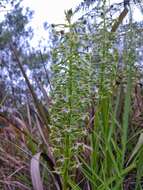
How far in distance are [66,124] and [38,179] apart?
252 mm

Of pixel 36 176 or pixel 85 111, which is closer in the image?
pixel 36 176

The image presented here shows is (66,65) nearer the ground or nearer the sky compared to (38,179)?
nearer the sky

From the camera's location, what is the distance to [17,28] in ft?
71.7

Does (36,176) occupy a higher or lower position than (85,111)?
lower

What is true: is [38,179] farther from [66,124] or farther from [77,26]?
[77,26]

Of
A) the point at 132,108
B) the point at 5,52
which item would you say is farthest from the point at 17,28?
the point at 132,108

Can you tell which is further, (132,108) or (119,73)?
(132,108)

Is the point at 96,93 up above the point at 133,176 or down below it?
above

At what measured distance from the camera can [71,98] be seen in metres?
1.74

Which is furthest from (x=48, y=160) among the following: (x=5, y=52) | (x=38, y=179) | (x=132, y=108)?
(x=5, y=52)

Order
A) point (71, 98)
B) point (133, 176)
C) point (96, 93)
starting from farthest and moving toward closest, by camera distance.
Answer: point (133, 176)
point (96, 93)
point (71, 98)

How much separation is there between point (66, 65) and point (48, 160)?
47cm

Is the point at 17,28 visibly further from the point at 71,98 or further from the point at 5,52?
the point at 71,98

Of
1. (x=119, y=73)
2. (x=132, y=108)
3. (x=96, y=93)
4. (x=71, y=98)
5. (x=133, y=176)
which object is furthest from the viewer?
(x=132, y=108)
